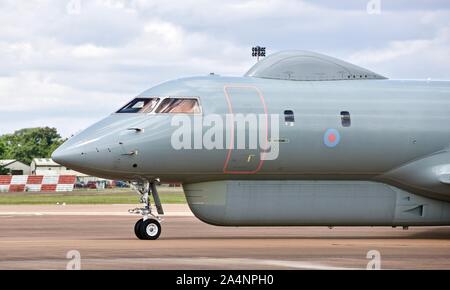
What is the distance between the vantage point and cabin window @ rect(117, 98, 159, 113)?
23.7m

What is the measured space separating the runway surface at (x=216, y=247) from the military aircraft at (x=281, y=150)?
2.58 ft

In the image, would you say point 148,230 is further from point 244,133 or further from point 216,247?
point 244,133

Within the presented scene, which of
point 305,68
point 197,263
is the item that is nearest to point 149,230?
point 305,68

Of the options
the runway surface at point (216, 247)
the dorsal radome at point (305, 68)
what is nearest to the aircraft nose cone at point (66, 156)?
the runway surface at point (216, 247)

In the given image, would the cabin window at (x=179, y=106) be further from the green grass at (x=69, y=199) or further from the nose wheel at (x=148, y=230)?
the green grass at (x=69, y=199)

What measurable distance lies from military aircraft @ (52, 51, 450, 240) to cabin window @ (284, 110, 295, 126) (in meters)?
0.03

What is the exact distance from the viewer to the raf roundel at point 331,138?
2419 cm

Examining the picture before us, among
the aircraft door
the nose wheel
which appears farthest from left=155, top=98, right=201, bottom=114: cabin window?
the nose wheel

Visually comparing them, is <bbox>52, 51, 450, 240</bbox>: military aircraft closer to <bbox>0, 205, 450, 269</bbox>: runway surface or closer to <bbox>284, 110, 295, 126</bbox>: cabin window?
<bbox>284, 110, 295, 126</bbox>: cabin window

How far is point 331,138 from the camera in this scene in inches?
953

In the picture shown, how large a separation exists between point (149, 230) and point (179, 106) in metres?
3.15

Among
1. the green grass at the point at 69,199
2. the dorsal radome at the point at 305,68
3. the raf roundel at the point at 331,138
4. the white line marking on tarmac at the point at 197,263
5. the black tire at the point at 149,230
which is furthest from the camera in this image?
the green grass at the point at 69,199

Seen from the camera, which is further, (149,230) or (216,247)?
(149,230)
